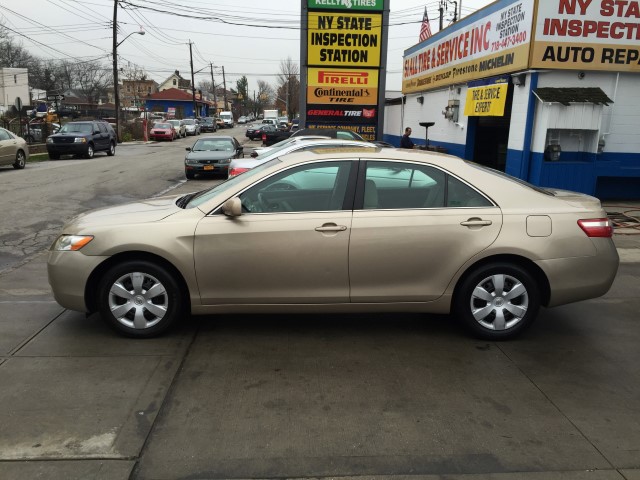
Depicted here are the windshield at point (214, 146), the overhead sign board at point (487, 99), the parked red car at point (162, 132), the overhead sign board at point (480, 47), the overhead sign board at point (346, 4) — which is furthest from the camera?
the parked red car at point (162, 132)

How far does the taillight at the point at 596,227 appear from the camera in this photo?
4.70 m

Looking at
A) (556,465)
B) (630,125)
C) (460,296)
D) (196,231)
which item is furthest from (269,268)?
(630,125)

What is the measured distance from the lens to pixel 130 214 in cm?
475

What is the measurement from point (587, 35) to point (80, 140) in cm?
2078

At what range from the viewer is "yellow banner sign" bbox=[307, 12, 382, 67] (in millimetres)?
18469

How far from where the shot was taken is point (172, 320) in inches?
183

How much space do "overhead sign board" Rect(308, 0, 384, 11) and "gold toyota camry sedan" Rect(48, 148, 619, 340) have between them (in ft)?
49.6

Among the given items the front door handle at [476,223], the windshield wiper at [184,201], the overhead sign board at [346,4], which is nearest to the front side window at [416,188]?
the front door handle at [476,223]

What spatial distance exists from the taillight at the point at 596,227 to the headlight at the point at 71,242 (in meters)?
4.09

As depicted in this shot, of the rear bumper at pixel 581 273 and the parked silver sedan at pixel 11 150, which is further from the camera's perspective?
the parked silver sedan at pixel 11 150

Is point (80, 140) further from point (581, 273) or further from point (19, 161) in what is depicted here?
point (581, 273)

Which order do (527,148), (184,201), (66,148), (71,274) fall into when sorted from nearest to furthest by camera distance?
(71,274) < (184,201) < (527,148) < (66,148)

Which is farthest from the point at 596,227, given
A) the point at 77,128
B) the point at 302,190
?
the point at 77,128

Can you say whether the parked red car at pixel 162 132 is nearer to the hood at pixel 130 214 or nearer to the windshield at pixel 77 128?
the windshield at pixel 77 128
